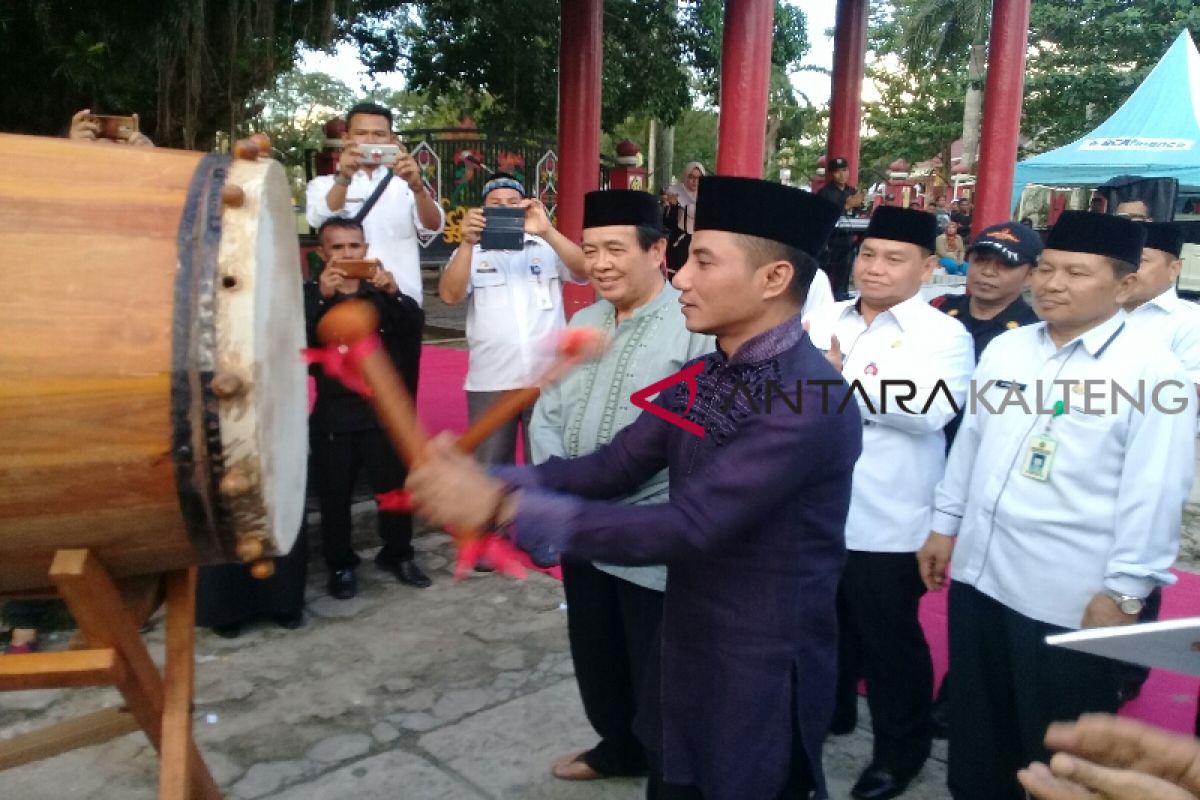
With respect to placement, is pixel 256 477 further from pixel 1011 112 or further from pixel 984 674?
pixel 1011 112

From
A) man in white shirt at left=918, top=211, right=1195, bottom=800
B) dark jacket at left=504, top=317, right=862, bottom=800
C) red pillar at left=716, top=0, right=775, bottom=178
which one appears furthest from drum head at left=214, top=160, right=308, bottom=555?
red pillar at left=716, top=0, right=775, bottom=178

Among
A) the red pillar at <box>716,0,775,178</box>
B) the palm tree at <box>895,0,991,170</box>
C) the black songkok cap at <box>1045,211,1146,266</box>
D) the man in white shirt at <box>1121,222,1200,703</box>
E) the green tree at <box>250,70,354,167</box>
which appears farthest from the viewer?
the palm tree at <box>895,0,991,170</box>

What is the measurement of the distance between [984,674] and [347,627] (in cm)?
230

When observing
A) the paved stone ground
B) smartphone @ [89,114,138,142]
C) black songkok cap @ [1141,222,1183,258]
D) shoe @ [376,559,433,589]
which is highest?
smartphone @ [89,114,138,142]

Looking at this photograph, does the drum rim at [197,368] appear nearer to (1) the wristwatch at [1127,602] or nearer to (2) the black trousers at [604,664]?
(2) the black trousers at [604,664]

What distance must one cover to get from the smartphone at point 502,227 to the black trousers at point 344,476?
92 cm

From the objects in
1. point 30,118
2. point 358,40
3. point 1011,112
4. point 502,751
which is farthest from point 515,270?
point 358,40

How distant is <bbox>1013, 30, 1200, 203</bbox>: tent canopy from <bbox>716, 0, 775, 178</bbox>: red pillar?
835 cm

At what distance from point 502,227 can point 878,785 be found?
2.27 m

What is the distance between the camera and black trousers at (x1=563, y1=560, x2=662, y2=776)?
8.69 feet

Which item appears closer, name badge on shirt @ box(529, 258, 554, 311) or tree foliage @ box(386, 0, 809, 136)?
name badge on shirt @ box(529, 258, 554, 311)

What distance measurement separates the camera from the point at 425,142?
12656 millimetres

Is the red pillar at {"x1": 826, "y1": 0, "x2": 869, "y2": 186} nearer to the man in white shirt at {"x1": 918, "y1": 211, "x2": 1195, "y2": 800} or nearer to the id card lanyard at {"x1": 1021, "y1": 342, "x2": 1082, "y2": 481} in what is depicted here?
the man in white shirt at {"x1": 918, "y1": 211, "x2": 1195, "y2": 800}

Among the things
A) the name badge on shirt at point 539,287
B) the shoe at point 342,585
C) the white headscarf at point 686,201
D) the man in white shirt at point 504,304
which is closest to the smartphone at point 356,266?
the man in white shirt at point 504,304
